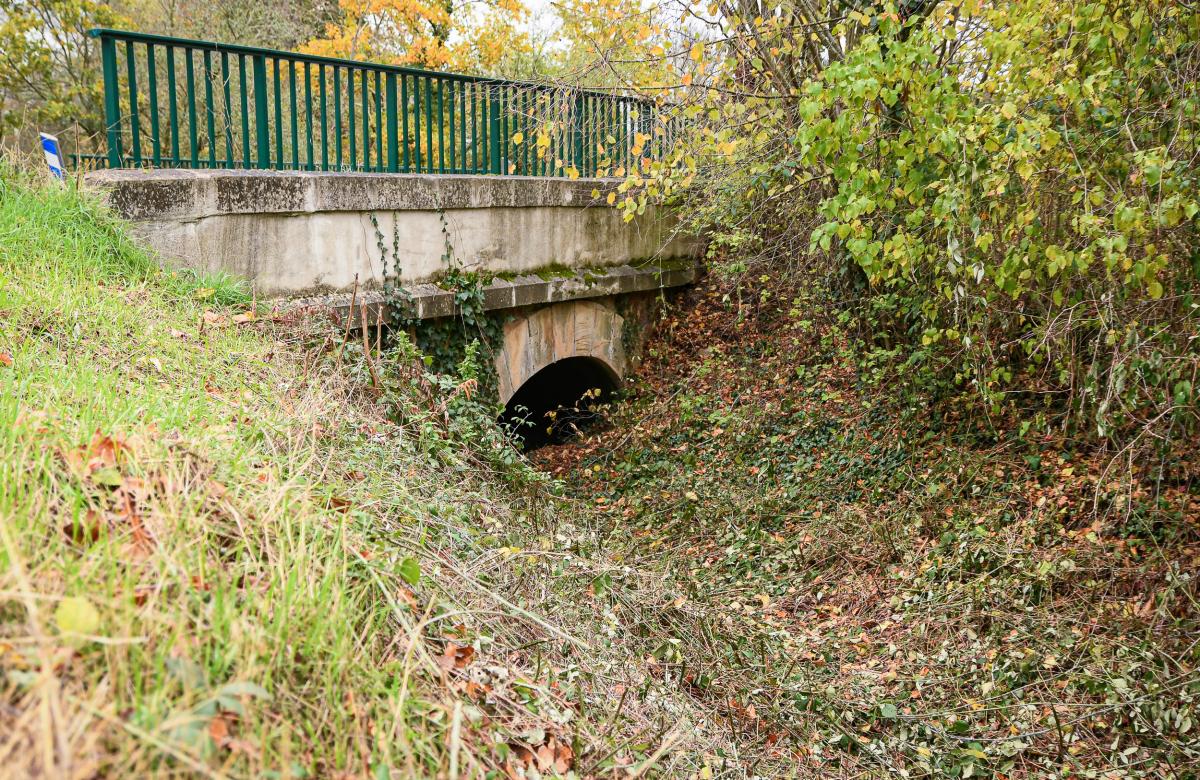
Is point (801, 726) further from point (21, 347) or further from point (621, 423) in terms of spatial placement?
point (621, 423)

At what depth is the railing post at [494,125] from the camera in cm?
752

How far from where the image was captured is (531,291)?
7648mm

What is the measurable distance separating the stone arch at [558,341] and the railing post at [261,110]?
8.06ft

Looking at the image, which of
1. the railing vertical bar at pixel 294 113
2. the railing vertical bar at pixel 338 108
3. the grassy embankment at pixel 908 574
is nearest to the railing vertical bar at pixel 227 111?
the railing vertical bar at pixel 294 113

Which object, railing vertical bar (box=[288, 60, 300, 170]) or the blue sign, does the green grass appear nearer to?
the blue sign

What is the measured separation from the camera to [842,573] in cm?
555

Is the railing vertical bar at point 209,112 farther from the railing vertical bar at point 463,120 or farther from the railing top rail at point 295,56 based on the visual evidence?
the railing vertical bar at point 463,120

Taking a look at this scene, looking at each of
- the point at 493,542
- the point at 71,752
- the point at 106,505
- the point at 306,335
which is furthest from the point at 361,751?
the point at 306,335

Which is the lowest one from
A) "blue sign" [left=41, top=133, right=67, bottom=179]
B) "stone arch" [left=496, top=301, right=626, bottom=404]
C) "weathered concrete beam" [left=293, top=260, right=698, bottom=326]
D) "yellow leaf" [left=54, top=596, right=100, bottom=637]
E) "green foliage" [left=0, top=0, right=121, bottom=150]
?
"yellow leaf" [left=54, top=596, right=100, bottom=637]

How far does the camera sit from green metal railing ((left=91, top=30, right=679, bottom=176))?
541 cm

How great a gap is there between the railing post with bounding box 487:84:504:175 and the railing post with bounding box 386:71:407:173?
1.01 m

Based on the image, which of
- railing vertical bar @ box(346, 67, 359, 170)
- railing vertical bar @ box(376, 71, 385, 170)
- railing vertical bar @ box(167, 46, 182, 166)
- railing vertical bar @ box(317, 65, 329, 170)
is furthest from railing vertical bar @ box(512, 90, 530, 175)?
railing vertical bar @ box(167, 46, 182, 166)

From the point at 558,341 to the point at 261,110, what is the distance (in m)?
3.46

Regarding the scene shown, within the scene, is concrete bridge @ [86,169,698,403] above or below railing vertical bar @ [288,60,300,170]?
below
